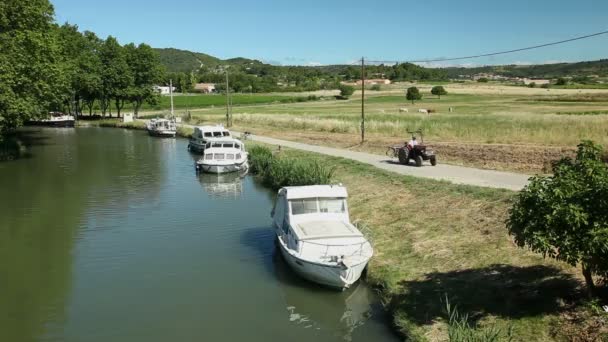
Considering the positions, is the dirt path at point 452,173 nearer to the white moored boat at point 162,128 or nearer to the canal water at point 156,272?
the canal water at point 156,272

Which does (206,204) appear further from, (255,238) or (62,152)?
(62,152)

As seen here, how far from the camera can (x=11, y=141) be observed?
52.0m

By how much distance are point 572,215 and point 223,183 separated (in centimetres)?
2844

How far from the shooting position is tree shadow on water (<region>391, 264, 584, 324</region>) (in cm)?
1252

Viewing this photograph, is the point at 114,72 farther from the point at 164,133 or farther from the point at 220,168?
the point at 220,168

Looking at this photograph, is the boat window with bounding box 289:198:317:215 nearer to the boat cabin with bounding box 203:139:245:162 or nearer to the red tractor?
the red tractor

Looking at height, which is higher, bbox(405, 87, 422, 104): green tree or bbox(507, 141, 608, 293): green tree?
bbox(405, 87, 422, 104): green tree

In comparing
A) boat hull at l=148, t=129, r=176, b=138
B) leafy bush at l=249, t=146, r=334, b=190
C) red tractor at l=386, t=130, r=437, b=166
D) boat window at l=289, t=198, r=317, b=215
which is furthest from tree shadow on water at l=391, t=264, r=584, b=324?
boat hull at l=148, t=129, r=176, b=138

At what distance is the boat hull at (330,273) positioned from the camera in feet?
50.7

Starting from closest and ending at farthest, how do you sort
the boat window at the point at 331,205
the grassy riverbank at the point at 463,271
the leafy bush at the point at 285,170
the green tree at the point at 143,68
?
the grassy riverbank at the point at 463,271, the boat window at the point at 331,205, the leafy bush at the point at 285,170, the green tree at the point at 143,68

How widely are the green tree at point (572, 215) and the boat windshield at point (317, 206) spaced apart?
8013 millimetres

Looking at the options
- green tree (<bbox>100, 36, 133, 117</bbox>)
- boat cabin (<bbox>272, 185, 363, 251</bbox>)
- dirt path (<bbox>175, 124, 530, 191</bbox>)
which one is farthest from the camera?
green tree (<bbox>100, 36, 133, 117</bbox>)

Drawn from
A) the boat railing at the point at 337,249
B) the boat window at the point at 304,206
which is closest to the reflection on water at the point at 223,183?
the boat window at the point at 304,206

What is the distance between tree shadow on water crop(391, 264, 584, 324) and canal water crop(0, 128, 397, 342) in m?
1.03
